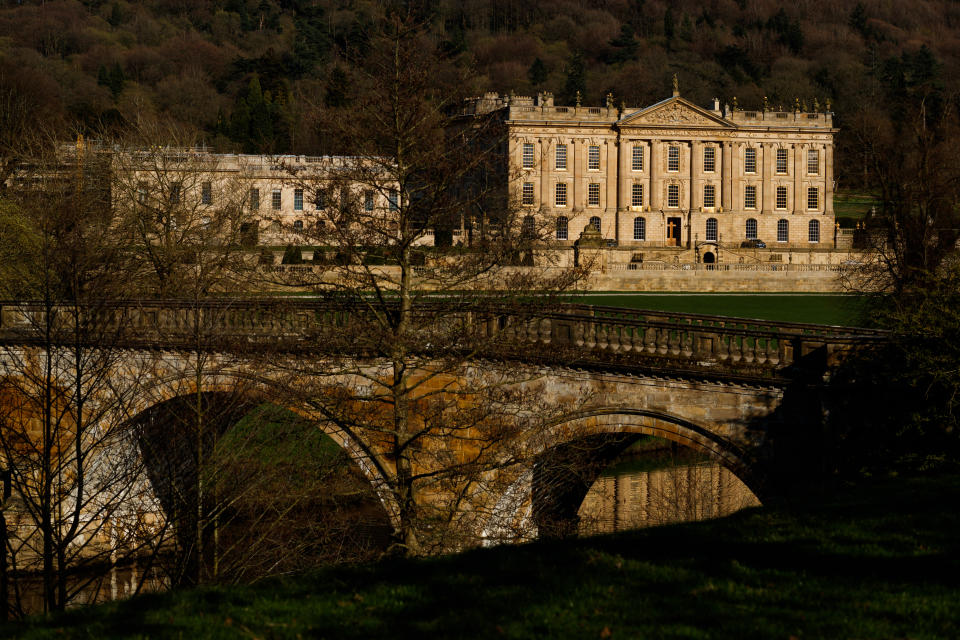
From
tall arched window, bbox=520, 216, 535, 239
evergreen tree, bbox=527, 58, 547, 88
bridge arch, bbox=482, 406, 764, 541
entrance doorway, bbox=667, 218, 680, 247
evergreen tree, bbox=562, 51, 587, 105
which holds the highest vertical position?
evergreen tree, bbox=527, 58, 547, 88

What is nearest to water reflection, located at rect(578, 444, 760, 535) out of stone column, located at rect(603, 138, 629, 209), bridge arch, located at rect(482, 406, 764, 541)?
bridge arch, located at rect(482, 406, 764, 541)

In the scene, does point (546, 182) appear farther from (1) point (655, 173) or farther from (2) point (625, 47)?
(2) point (625, 47)

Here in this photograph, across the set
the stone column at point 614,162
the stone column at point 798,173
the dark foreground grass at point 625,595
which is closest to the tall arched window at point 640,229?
the stone column at point 614,162

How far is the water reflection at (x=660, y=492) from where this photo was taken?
2497 centimetres

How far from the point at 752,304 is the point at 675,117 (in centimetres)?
3604

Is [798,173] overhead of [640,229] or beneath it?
overhead

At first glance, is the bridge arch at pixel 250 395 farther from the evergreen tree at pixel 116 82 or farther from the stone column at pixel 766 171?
the evergreen tree at pixel 116 82

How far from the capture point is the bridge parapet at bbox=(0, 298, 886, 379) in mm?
15742

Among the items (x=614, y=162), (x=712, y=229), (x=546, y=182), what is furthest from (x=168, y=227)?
(x=712, y=229)

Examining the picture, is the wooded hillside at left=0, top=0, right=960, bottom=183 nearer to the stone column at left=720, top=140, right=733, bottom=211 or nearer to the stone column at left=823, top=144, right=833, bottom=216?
the stone column at left=823, top=144, right=833, bottom=216

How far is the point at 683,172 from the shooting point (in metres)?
76.9

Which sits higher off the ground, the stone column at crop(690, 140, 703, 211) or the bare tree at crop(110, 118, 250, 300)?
Result: the stone column at crop(690, 140, 703, 211)

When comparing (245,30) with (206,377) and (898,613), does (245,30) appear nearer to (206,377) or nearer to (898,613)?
(206,377)

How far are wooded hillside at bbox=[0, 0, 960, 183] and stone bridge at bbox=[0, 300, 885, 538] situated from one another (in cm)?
A: 4361
